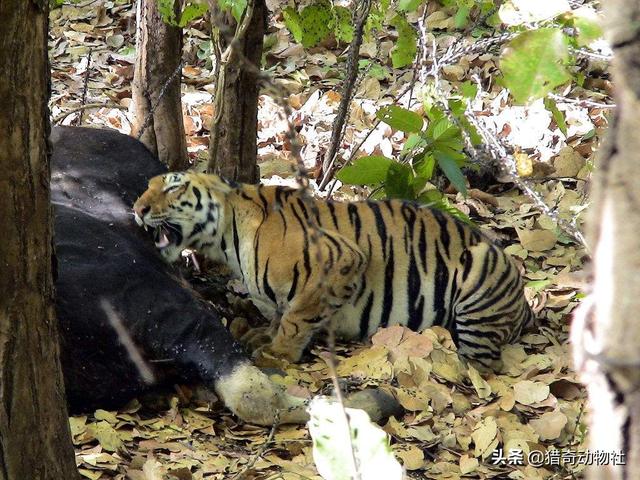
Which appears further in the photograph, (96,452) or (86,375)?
(86,375)

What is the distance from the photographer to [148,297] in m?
4.00

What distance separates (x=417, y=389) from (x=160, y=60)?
249cm

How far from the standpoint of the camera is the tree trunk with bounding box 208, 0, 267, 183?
5059 millimetres

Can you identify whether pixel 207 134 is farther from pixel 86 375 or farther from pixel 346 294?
pixel 86 375

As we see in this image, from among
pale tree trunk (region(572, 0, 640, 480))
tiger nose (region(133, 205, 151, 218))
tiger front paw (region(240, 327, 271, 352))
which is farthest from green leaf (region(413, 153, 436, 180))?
pale tree trunk (region(572, 0, 640, 480))

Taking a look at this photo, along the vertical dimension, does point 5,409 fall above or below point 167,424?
above

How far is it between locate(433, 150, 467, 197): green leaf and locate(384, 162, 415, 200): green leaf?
0.67 feet

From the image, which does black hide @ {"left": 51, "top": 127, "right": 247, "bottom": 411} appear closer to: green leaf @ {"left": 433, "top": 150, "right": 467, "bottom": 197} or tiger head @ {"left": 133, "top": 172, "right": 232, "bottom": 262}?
tiger head @ {"left": 133, "top": 172, "right": 232, "bottom": 262}

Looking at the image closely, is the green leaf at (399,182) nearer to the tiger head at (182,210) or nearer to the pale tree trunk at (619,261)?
the tiger head at (182,210)

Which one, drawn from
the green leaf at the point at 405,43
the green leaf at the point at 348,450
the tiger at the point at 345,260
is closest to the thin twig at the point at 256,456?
the tiger at the point at 345,260

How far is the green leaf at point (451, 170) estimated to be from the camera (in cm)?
528

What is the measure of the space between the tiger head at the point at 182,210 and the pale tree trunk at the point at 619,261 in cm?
377

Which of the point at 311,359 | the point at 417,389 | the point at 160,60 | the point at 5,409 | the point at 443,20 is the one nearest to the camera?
the point at 5,409

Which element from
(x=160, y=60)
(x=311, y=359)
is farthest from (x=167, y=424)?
(x=160, y=60)
